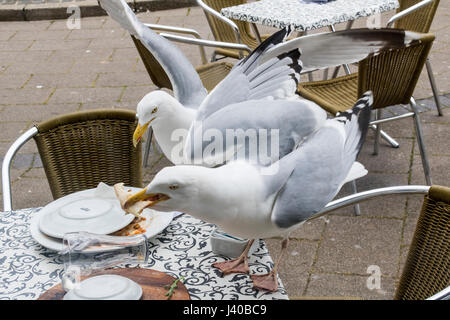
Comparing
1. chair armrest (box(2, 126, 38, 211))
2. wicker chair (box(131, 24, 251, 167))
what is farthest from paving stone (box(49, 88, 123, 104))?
chair armrest (box(2, 126, 38, 211))

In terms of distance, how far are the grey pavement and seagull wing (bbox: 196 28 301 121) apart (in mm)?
1151

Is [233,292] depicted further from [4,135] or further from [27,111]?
[27,111]

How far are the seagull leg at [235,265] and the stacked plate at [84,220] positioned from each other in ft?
0.71

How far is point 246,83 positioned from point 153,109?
0.36m

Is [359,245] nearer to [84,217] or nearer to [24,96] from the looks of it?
[84,217]

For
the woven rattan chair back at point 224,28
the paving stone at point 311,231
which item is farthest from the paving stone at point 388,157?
the woven rattan chair back at point 224,28

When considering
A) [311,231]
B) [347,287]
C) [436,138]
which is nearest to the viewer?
[347,287]

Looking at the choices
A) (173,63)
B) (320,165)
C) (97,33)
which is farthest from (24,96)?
(320,165)

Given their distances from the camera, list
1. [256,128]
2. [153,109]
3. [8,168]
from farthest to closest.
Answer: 1. [8,168]
2. [153,109]
3. [256,128]

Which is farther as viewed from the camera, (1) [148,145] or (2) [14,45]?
(2) [14,45]

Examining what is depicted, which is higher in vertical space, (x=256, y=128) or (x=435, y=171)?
(x=256, y=128)

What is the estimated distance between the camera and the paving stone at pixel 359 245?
301 centimetres

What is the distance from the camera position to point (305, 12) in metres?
3.79
